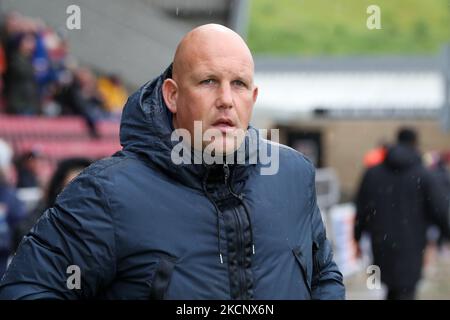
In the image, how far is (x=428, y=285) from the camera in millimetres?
13203

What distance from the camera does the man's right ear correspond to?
8.47 feet

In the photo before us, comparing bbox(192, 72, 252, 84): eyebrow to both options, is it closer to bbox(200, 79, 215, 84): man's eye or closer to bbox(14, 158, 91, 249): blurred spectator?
bbox(200, 79, 215, 84): man's eye

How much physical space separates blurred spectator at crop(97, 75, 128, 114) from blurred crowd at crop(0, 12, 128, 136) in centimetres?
49

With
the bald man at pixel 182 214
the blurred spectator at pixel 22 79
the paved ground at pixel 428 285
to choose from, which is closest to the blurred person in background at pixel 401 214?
the paved ground at pixel 428 285

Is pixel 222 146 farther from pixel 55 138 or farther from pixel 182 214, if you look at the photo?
pixel 55 138

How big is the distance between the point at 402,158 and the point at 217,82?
6.12m

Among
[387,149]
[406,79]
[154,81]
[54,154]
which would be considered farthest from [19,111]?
[406,79]

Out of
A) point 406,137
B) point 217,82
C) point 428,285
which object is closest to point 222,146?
point 217,82

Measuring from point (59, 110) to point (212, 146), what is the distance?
1404 centimetres

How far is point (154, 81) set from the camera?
2.71 m

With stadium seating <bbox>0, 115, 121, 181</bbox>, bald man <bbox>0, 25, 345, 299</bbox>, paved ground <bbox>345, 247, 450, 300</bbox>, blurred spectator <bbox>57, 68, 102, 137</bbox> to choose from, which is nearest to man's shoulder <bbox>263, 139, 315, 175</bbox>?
bald man <bbox>0, 25, 345, 299</bbox>

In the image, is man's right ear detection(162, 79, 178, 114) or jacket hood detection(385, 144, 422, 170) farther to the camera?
jacket hood detection(385, 144, 422, 170)

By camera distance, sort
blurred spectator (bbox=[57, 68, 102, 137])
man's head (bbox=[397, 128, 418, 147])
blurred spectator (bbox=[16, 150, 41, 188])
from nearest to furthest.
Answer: man's head (bbox=[397, 128, 418, 147]) → blurred spectator (bbox=[16, 150, 41, 188]) → blurred spectator (bbox=[57, 68, 102, 137])

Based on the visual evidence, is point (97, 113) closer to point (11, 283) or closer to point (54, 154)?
point (54, 154)
